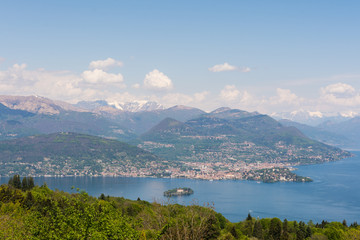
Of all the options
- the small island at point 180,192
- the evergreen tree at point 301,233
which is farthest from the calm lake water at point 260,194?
the evergreen tree at point 301,233

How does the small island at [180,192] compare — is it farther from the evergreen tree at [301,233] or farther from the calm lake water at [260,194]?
the evergreen tree at [301,233]

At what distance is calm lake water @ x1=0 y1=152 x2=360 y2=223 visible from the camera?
11262 cm

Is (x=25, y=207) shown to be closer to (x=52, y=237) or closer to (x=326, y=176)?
(x=52, y=237)

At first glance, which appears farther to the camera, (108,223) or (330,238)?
(330,238)

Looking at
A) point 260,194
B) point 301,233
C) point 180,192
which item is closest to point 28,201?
point 301,233

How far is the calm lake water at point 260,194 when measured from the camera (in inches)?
4434

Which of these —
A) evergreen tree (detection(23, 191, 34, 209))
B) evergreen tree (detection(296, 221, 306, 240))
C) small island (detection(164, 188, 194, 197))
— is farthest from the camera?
small island (detection(164, 188, 194, 197))

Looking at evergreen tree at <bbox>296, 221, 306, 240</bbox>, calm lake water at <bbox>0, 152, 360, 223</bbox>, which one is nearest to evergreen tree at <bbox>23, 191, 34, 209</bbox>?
evergreen tree at <bbox>296, 221, 306, 240</bbox>

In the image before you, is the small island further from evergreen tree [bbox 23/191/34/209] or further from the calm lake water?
evergreen tree [bbox 23/191/34/209]

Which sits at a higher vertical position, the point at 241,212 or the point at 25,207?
the point at 25,207

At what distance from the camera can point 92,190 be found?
14850 cm

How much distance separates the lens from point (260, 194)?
483 ft

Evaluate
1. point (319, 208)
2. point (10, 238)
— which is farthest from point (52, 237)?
point (319, 208)

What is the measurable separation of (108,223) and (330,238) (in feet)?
135
